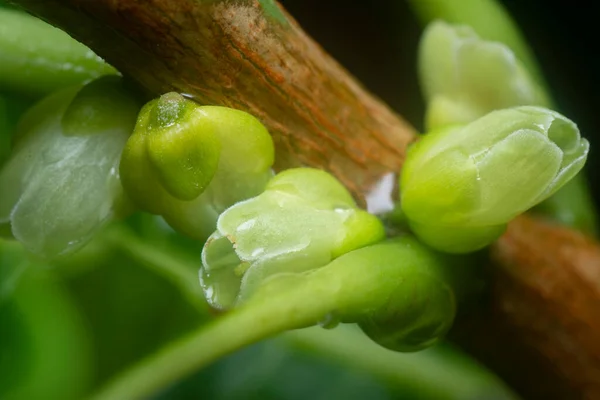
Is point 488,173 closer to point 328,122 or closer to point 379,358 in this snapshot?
point 328,122

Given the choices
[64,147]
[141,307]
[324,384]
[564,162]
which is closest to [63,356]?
[141,307]

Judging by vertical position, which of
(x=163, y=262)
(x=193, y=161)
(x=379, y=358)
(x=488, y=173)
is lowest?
(x=379, y=358)

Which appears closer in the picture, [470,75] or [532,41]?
[470,75]

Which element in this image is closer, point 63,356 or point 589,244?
point 589,244

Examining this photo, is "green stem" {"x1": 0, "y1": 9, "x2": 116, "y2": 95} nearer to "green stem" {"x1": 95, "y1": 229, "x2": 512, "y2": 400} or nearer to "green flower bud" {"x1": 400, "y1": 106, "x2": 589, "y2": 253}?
"green flower bud" {"x1": 400, "y1": 106, "x2": 589, "y2": 253}

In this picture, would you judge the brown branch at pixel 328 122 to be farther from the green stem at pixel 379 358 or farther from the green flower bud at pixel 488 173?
the green stem at pixel 379 358

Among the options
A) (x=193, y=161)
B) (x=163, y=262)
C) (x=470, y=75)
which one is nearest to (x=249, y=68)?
(x=193, y=161)

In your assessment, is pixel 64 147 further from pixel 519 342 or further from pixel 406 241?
pixel 519 342
